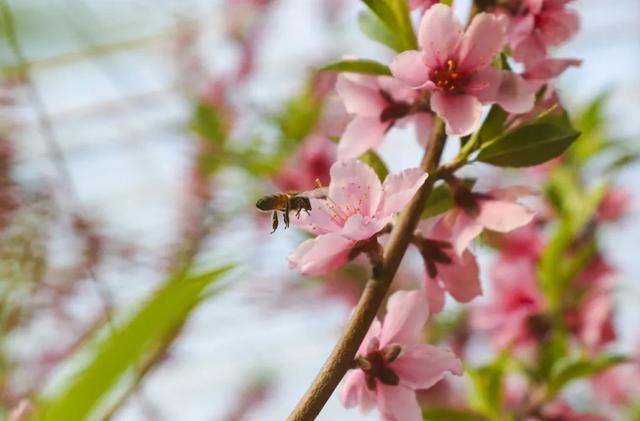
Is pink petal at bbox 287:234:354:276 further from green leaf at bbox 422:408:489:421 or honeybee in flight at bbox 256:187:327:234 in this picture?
green leaf at bbox 422:408:489:421

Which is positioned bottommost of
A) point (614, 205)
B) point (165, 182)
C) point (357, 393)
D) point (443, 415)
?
point (165, 182)

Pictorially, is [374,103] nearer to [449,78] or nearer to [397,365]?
[449,78]

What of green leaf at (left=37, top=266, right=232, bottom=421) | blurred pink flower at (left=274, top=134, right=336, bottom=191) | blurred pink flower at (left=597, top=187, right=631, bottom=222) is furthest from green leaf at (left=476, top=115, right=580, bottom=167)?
blurred pink flower at (left=597, top=187, right=631, bottom=222)

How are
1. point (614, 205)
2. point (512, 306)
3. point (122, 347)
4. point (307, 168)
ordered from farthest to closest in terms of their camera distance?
point (614, 205) < point (307, 168) < point (512, 306) < point (122, 347)

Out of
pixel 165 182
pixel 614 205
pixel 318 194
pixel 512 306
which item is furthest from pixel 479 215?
pixel 165 182

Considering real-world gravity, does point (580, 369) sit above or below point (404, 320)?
below

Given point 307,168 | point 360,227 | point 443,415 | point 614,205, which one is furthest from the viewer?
point 614,205

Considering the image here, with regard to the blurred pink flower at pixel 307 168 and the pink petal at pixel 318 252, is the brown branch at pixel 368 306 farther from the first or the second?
the blurred pink flower at pixel 307 168
